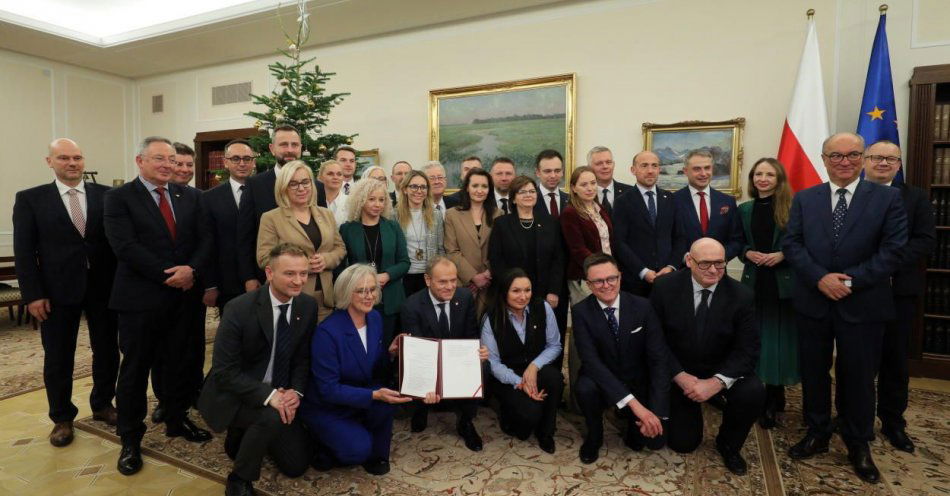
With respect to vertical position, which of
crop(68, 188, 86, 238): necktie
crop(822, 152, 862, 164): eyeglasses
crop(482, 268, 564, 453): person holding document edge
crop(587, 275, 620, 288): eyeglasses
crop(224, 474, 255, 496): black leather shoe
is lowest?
crop(224, 474, 255, 496): black leather shoe

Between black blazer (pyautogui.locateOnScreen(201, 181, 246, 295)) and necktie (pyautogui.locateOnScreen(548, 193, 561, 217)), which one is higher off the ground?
necktie (pyautogui.locateOnScreen(548, 193, 561, 217))

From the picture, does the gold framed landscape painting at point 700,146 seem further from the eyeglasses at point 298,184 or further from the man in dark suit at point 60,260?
the man in dark suit at point 60,260

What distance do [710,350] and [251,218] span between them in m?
2.75

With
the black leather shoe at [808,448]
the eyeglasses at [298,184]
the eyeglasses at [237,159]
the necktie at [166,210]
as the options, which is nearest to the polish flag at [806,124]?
the black leather shoe at [808,448]

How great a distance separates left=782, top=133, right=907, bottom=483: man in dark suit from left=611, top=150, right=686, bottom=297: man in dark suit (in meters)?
0.78

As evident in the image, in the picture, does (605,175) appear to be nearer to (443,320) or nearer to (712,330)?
(712,330)

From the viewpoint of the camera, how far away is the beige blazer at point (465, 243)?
3422 millimetres

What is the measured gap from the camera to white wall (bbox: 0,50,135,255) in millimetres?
7328

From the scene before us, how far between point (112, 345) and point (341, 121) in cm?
447

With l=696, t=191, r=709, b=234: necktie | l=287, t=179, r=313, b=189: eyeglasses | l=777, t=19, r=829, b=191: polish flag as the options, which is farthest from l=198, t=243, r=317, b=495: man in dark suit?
l=777, t=19, r=829, b=191: polish flag

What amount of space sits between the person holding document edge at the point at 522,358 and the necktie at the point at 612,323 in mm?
379

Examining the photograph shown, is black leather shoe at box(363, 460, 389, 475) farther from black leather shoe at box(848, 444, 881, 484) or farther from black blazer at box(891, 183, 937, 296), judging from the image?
black blazer at box(891, 183, 937, 296)

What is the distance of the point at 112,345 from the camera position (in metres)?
3.22

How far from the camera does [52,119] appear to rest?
305 inches
